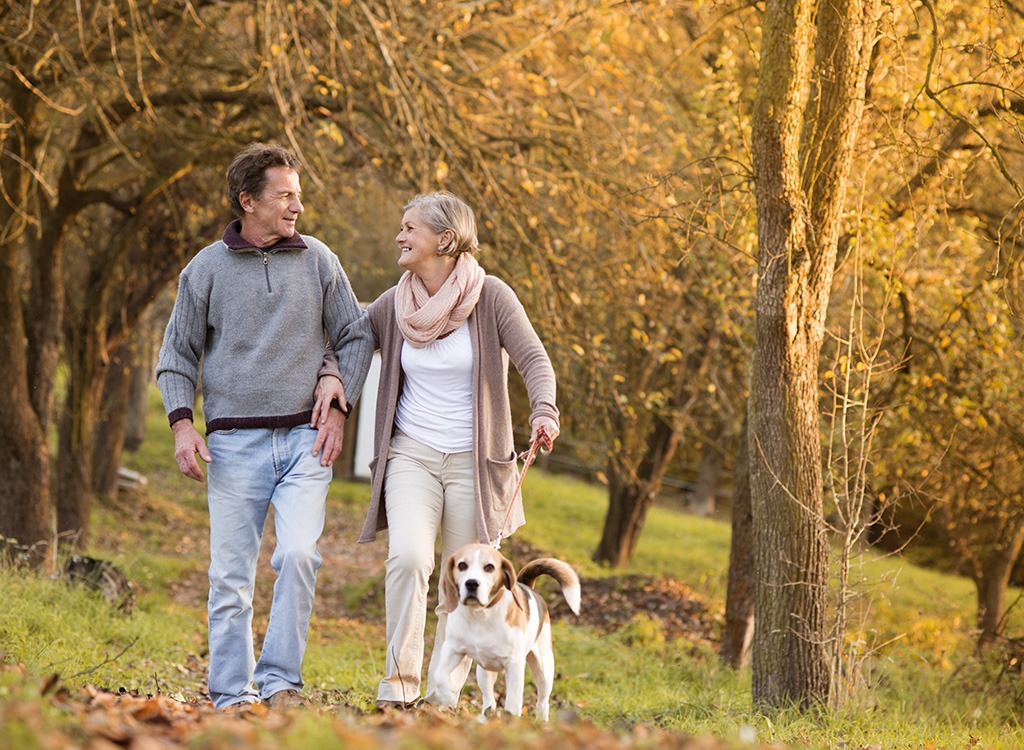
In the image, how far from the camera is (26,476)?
10891mm

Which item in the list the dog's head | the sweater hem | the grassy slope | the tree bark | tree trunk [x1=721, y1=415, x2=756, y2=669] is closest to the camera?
the dog's head

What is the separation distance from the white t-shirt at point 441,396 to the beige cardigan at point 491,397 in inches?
2.1

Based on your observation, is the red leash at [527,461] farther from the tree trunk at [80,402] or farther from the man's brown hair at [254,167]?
the tree trunk at [80,402]

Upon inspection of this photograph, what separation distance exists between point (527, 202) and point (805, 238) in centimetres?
417

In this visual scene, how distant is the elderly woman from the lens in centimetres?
532

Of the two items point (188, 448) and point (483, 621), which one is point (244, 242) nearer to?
point (188, 448)

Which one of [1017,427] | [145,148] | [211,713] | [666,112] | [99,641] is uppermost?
[666,112]

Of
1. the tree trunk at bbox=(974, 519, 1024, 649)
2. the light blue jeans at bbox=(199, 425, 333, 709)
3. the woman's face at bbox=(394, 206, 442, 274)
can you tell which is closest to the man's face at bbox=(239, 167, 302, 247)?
the woman's face at bbox=(394, 206, 442, 274)

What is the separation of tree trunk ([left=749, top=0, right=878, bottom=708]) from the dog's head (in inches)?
79.0

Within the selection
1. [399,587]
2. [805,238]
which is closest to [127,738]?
[399,587]

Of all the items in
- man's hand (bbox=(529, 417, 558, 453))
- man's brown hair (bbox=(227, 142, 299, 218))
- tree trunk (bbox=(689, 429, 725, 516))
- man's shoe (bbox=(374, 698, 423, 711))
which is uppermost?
man's brown hair (bbox=(227, 142, 299, 218))

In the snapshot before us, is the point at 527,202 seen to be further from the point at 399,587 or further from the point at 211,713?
the point at 211,713

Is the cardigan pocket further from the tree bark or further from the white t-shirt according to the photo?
the tree bark

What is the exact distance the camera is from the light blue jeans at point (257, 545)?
5.14m
